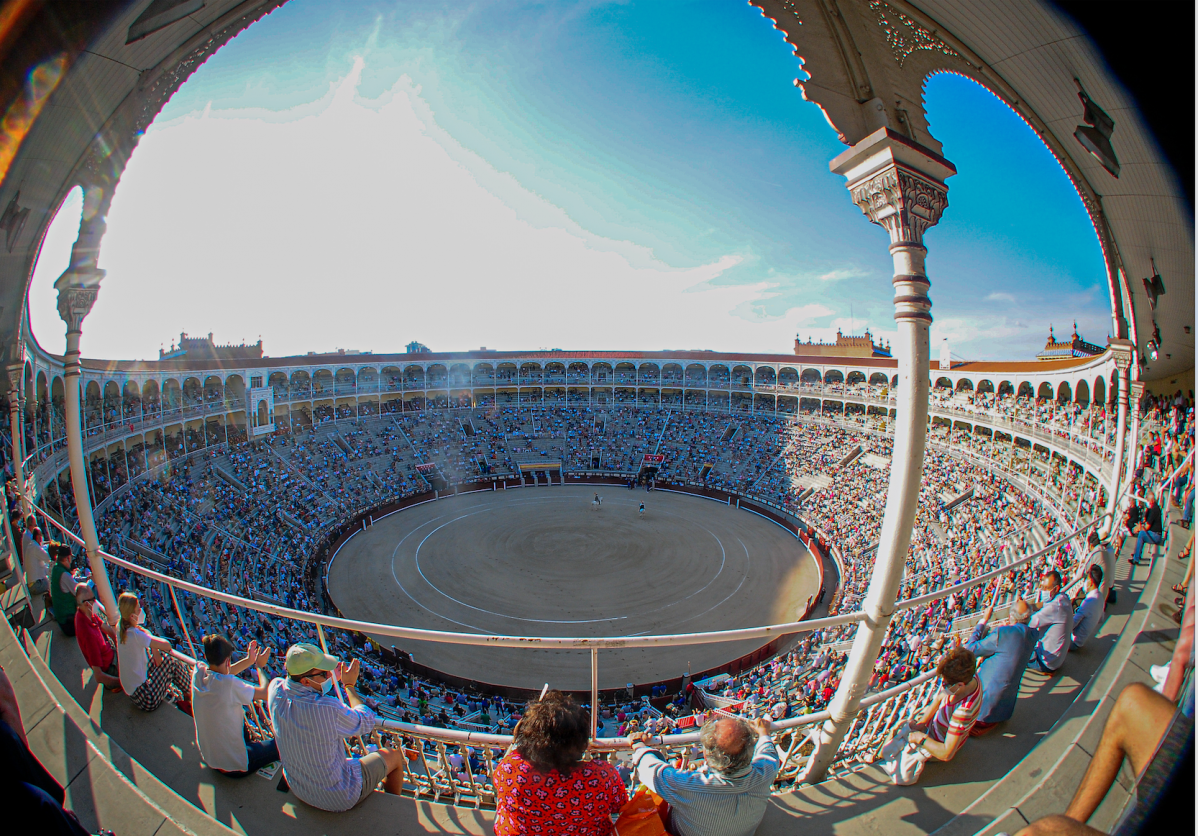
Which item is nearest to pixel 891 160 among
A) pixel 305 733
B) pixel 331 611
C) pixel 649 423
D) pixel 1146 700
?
pixel 1146 700

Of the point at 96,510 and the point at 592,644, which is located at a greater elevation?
the point at 592,644

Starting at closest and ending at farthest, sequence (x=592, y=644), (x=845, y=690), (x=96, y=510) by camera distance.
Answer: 1. (x=592, y=644)
2. (x=845, y=690)
3. (x=96, y=510)

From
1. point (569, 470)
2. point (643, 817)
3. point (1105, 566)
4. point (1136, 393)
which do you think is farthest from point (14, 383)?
point (569, 470)

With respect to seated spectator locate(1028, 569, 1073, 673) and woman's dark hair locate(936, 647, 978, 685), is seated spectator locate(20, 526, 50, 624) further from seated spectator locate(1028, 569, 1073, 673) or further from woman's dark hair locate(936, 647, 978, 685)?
seated spectator locate(1028, 569, 1073, 673)

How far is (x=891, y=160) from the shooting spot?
110 inches

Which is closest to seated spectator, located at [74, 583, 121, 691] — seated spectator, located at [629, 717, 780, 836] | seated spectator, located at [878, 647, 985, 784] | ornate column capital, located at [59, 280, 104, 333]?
ornate column capital, located at [59, 280, 104, 333]

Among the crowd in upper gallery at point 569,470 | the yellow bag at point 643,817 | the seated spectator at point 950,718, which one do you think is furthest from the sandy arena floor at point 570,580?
the yellow bag at point 643,817

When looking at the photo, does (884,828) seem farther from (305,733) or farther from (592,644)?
(305,733)

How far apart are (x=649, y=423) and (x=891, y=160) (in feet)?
119

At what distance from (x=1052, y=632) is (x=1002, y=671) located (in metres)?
0.87

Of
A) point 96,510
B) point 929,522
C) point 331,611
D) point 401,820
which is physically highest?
point 401,820

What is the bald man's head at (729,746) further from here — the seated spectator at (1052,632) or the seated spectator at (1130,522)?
the seated spectator at (1130,522)

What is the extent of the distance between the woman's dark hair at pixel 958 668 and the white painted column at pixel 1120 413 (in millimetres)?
3286

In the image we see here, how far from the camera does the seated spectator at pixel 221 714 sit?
262 centimetres
